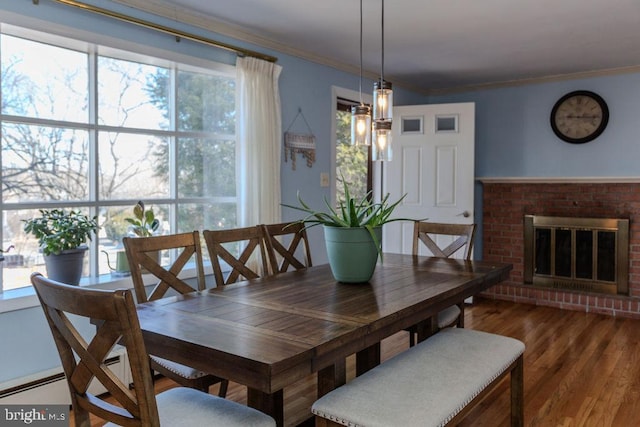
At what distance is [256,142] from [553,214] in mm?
3161

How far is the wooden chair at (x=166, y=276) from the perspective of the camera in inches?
80.2

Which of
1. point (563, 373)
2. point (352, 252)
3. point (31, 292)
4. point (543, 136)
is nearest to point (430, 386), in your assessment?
point (352, 252)

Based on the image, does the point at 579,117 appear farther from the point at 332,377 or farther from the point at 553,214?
the point at 332,377

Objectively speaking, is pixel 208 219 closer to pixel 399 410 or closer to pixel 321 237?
pixel 321 237

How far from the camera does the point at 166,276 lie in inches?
87.6

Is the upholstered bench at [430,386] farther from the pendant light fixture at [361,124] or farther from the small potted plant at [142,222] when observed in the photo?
the small potted plant at [142,222]

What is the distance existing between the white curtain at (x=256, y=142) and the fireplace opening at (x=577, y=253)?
2.90 metres

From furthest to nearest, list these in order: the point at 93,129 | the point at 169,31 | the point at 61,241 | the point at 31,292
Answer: the point at 169,31 → the point at 93,129 → the point at 31,292 → the point at 61,241

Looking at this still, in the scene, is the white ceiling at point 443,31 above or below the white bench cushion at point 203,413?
above

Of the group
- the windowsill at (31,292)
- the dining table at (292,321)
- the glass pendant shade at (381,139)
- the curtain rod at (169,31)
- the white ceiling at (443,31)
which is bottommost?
the windowsill at (31,292)

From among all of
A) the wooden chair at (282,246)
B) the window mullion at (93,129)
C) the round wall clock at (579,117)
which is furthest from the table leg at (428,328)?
the round wall clock at (579,117)

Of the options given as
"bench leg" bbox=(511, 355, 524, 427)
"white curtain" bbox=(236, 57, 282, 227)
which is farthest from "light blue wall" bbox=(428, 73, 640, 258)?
"bench leg" bbox=(511, 355, 524, 427)

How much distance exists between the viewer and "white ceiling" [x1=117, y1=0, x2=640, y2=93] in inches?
116

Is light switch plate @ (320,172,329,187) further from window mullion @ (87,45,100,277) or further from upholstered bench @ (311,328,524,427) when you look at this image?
upholstered bench @ (311,328,524,427)
